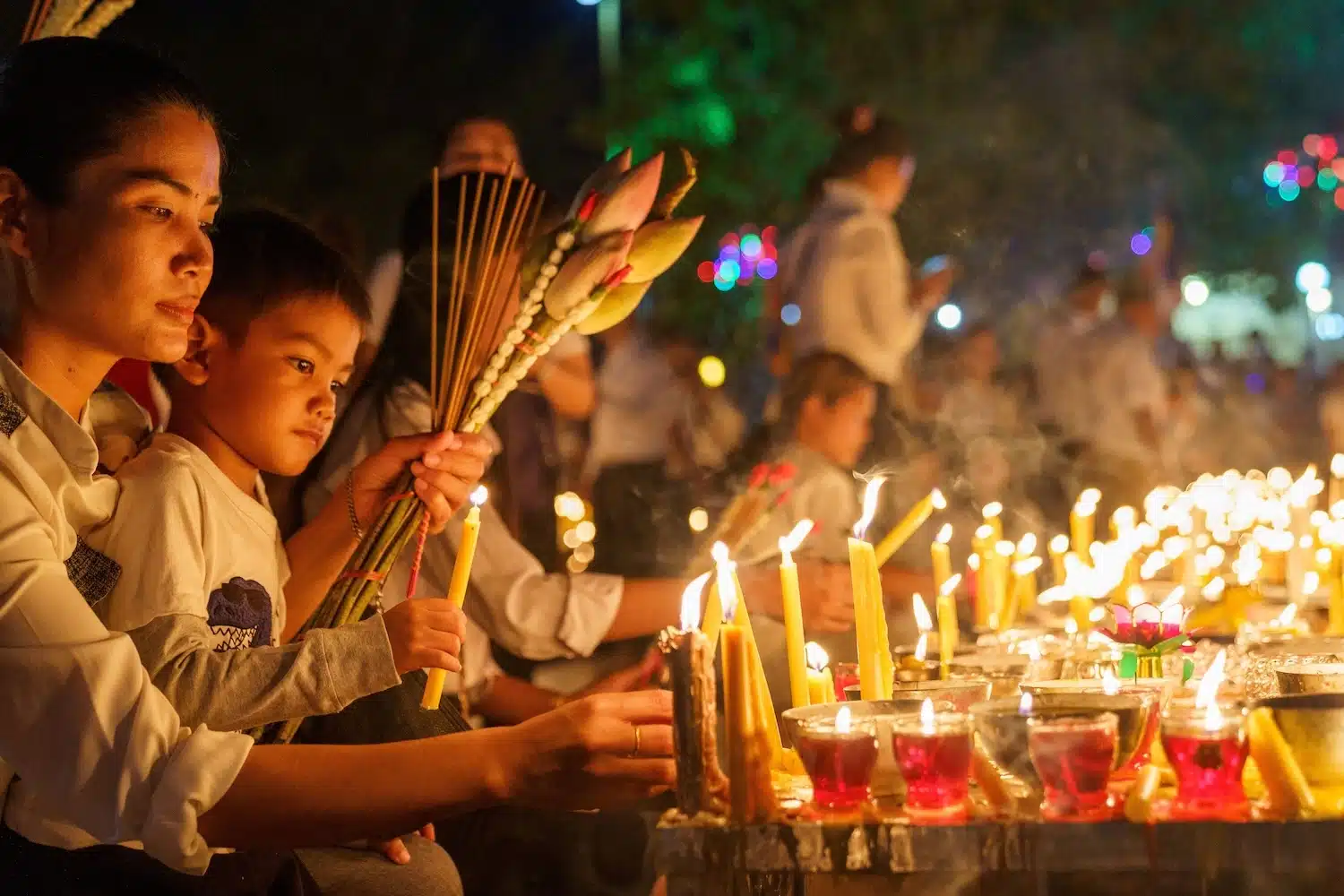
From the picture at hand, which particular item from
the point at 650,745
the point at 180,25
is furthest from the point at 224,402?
the point at 180,25

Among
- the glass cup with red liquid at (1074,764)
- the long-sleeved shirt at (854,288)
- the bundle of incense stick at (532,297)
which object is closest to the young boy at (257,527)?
the bundle of incense stick at (532,297)

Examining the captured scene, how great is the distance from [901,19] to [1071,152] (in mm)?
2366

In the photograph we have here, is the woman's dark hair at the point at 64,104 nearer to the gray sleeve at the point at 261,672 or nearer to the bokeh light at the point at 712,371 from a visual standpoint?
the gray sleeve at the point at 261,672

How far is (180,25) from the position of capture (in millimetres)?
9953

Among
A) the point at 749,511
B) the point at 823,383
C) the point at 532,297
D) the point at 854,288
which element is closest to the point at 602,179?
the point at 532,297

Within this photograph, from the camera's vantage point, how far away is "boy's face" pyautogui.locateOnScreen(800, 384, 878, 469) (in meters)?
5.45

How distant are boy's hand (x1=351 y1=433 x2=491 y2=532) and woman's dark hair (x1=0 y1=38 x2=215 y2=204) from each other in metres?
0.65

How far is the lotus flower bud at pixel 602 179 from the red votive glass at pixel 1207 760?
3.94 ft

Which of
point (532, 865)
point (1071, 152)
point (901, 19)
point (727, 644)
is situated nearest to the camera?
point (727, 644)

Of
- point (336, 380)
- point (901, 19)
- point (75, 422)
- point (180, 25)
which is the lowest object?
point (75, 422)

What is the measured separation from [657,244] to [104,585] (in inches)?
37.8

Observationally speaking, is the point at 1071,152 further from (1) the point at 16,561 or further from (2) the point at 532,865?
(1) the point at 16,561

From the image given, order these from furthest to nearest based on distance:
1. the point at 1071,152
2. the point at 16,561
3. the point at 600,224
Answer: the point at 1071,152 → the point at 600,224 → the point at 16,561

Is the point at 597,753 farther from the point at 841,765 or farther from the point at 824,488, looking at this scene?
the point at 824,488
